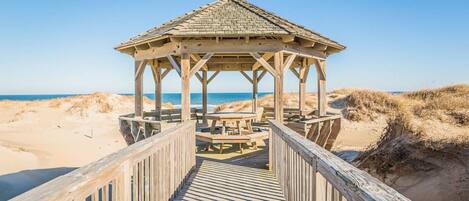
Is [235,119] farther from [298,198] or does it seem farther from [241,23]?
[298,198]

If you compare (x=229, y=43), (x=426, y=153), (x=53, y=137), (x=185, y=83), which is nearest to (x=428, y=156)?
(x=426, y=153)

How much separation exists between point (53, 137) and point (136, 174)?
56.4 ft

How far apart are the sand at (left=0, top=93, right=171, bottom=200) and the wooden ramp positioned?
539cm

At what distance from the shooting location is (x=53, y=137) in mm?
18156

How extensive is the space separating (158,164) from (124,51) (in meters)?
6.93

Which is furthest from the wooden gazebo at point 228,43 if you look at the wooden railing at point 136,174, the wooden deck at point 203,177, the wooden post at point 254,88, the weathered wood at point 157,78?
the wooden post at point 254,88

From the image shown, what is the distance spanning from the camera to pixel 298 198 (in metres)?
3.81

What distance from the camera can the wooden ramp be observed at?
16.7 feet

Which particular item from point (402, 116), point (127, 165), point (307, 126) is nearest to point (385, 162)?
point (307, 126)

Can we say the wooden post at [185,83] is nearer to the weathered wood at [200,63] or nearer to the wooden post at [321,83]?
the weathered wood at [200,63]

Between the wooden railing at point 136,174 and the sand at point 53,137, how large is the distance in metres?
5.62

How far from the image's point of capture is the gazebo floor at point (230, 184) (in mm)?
5105

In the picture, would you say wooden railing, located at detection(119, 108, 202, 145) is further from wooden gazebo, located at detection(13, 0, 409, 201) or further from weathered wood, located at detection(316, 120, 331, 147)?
weathered wood, located at detection(316, 120, 331, 147)

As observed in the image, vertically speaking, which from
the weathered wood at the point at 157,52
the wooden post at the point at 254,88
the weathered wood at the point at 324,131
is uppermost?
the weathered wood at the point at 157,52
